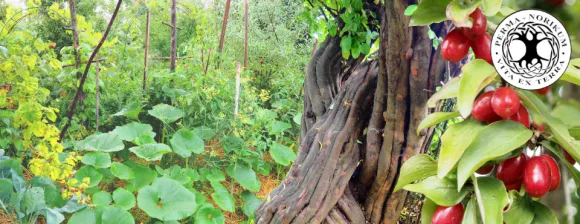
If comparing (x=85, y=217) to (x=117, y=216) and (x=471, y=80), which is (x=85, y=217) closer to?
(x=117, y=216)

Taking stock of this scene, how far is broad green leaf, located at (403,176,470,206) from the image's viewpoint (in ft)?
0.78

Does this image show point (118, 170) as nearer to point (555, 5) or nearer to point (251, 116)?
point (251, 116)

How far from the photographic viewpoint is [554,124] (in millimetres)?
Result: 192

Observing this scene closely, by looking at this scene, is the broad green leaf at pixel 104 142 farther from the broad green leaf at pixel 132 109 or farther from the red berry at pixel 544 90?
the red berry at pixel 544 90

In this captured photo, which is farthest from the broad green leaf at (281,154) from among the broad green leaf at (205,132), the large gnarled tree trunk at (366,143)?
the large gnarled tree trunk at (366,143)

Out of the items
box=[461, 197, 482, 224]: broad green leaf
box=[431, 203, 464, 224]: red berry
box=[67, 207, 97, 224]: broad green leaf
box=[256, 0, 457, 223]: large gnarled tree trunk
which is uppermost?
box=[461, 197, 482, 224]: broad green leaf

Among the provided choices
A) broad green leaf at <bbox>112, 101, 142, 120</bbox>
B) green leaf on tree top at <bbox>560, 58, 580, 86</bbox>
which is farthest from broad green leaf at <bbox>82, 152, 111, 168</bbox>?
green leaf on tree top at <bbox>560, 58, 580, 86</bbox>

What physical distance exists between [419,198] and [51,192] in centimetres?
115

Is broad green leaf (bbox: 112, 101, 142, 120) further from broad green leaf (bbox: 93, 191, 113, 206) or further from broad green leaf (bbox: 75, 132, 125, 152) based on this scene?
broad green leaf (bbox: 93, 191, 113, 206)

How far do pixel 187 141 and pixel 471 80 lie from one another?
1.67 metres

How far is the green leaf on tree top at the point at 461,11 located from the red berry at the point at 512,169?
65 mm

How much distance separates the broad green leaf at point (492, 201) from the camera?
210 mm

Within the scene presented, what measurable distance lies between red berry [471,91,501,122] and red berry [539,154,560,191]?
28 mm

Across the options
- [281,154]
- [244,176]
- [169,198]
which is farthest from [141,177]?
[281,154]
